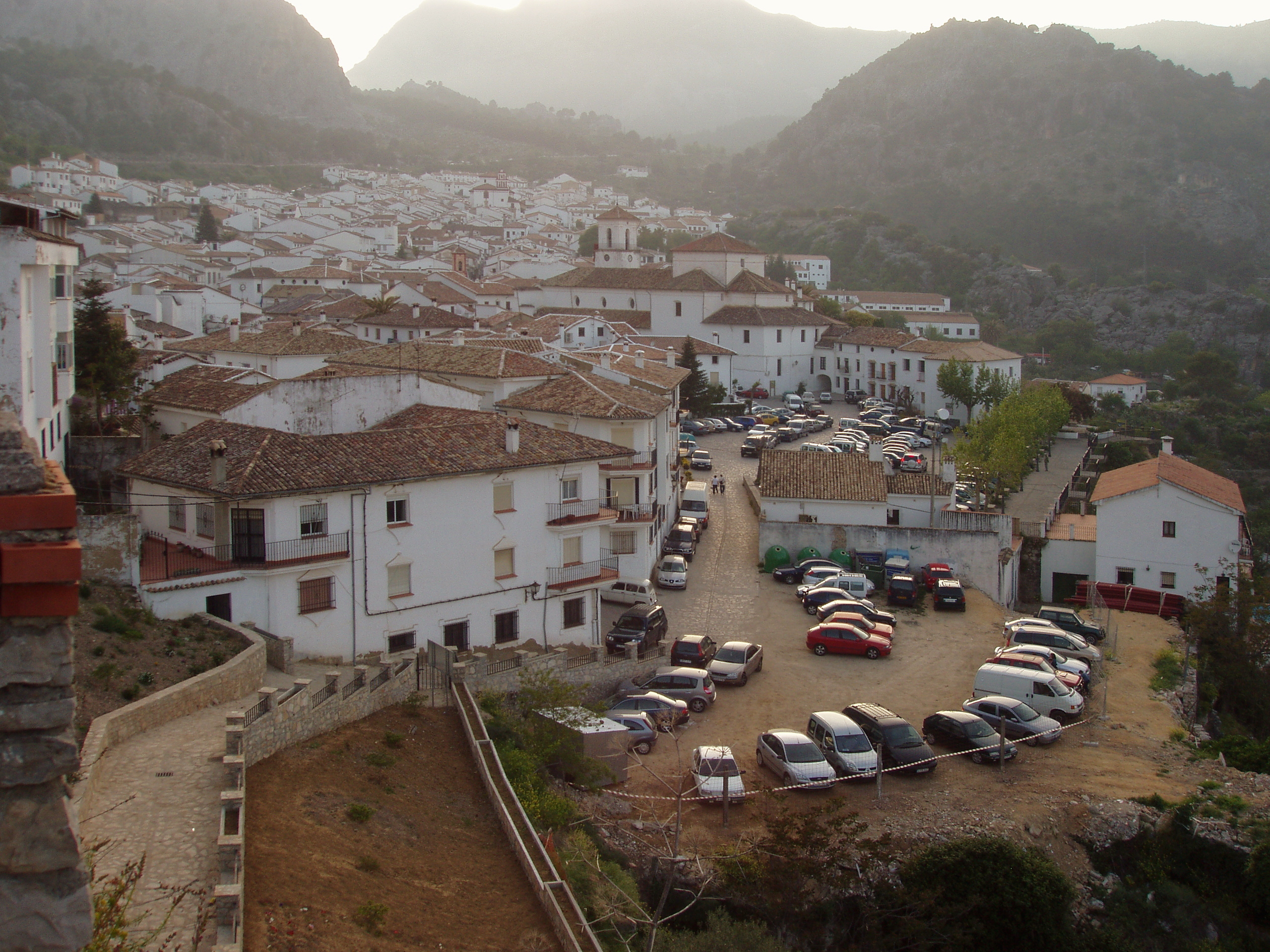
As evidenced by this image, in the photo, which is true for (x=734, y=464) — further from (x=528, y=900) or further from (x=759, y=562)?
(x=528, y=900)

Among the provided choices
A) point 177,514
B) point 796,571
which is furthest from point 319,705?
point 796,571

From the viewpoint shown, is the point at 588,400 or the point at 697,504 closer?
the point at 588,400

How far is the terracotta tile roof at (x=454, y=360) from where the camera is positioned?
102 ft

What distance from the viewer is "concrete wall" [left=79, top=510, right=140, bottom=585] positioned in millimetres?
17859

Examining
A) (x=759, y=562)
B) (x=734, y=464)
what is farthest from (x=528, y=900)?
(x=734, y=464)

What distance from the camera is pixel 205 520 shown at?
19797 millimetres

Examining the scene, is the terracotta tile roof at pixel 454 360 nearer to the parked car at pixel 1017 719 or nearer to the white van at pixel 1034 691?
the white van at pixel 1034 691

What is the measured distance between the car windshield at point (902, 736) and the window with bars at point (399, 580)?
380 inches

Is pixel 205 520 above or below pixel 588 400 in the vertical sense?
below

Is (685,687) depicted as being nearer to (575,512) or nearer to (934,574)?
(575,512)

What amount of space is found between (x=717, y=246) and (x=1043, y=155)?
3719 inches

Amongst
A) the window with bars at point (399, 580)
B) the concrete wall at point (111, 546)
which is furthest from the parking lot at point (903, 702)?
A: the concrete wall at point (111, 546)

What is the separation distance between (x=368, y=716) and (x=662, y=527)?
17.0 meters

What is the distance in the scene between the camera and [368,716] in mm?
16672
